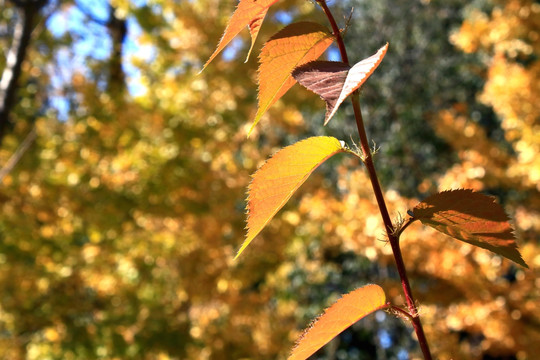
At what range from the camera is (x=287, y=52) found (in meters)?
0.46

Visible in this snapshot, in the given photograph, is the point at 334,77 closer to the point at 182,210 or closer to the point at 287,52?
the point at 287,52

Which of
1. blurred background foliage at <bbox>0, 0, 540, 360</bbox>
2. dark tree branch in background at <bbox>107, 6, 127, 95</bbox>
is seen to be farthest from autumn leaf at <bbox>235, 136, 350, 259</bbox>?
dark tree branch in background at <bbox>107, 6, 127, 95</bbox>

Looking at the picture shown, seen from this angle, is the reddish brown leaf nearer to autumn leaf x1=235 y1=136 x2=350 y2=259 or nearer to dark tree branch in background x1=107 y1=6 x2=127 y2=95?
autumn leaf x1=235 y1=136 x2=350 y2=259

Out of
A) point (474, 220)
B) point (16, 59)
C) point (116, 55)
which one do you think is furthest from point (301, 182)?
point (116, 55)

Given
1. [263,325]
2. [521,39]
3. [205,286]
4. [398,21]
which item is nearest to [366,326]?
[263,325]

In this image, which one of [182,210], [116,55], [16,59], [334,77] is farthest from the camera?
[116,55]

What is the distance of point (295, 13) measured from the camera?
4.36 meters

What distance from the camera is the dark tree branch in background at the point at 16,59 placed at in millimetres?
3145

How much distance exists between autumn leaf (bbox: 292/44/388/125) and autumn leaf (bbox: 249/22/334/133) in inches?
1.0

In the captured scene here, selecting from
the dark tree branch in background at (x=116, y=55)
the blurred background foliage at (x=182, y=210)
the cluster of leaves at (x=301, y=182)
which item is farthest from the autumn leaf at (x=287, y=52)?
the dark tree branch in background at (x=116, y=55)

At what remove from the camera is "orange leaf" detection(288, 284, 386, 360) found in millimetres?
427

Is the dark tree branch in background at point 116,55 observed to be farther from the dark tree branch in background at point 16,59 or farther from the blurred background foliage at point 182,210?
the dark tree branch in background at point 16,59

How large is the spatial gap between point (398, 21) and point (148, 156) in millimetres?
7803

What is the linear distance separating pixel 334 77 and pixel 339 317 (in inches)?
6.9
